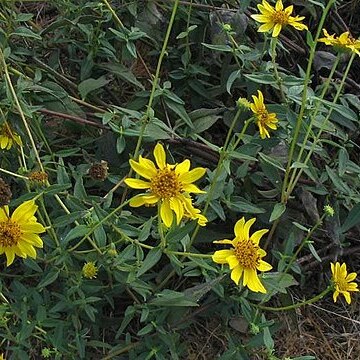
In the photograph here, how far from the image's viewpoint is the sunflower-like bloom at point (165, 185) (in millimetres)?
1051

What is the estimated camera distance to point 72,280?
→ 1.28m

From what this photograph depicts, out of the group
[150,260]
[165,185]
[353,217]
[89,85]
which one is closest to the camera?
[165,185]

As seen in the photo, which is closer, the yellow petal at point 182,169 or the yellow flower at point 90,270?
the yellow petal at point 182,169

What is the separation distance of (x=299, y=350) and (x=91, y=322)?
0.49 metres

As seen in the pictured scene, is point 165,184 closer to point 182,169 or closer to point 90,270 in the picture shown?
point 182,169

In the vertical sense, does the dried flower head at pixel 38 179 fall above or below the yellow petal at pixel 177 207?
below

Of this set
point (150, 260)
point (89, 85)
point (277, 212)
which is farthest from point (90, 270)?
point (89, 85)

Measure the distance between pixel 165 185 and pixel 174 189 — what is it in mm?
15

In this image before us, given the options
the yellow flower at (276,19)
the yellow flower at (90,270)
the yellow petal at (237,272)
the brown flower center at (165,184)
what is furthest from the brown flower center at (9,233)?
the yellow flower at (276,19)

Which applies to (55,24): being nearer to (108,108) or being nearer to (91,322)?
(108,108)

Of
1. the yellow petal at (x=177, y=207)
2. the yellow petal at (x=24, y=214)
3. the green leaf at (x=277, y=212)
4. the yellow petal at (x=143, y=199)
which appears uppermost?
the yellow petal at (x=143, y=199)

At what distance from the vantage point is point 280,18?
135cm

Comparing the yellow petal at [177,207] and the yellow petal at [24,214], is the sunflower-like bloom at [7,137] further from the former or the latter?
the yellow petal at [177,207]

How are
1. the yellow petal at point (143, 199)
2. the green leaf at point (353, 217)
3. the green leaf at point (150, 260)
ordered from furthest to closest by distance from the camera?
the green leaf at point (353, 217), the green leaf at point (150, 260), the yellow petal at point (143, 199)
